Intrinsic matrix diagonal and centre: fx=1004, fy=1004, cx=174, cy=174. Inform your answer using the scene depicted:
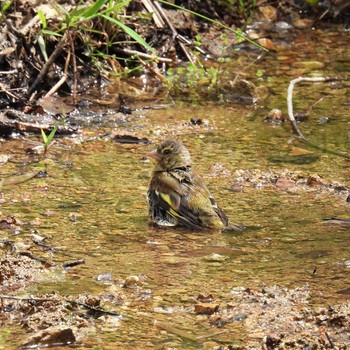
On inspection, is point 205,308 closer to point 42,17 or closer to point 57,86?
point 42,17

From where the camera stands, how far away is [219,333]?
4.26 metres

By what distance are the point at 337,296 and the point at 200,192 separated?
5.89 ft

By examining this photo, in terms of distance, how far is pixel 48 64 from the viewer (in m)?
8.27

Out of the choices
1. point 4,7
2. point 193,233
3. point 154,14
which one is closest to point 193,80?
point 154,14

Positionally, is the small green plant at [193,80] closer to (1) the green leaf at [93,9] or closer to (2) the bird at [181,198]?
(1) the green leaf at [93,9]

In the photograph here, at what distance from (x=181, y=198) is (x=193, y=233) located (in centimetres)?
30

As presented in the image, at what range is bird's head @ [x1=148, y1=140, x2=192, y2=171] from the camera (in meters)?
6.59

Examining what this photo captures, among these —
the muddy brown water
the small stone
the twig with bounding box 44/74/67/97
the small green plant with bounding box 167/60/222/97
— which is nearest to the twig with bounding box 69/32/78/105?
the twig with bounding box 44/74/67/97

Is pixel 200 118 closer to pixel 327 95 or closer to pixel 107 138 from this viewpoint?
pixel 107 138

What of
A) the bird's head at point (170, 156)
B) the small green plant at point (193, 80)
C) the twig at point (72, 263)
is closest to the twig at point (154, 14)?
the small green plant at point (193, 80)

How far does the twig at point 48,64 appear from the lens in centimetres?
823

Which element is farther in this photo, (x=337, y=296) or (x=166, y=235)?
(x=166, y=235)

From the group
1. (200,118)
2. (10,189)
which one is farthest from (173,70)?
(10,189)

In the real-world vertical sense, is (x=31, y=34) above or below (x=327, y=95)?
above
